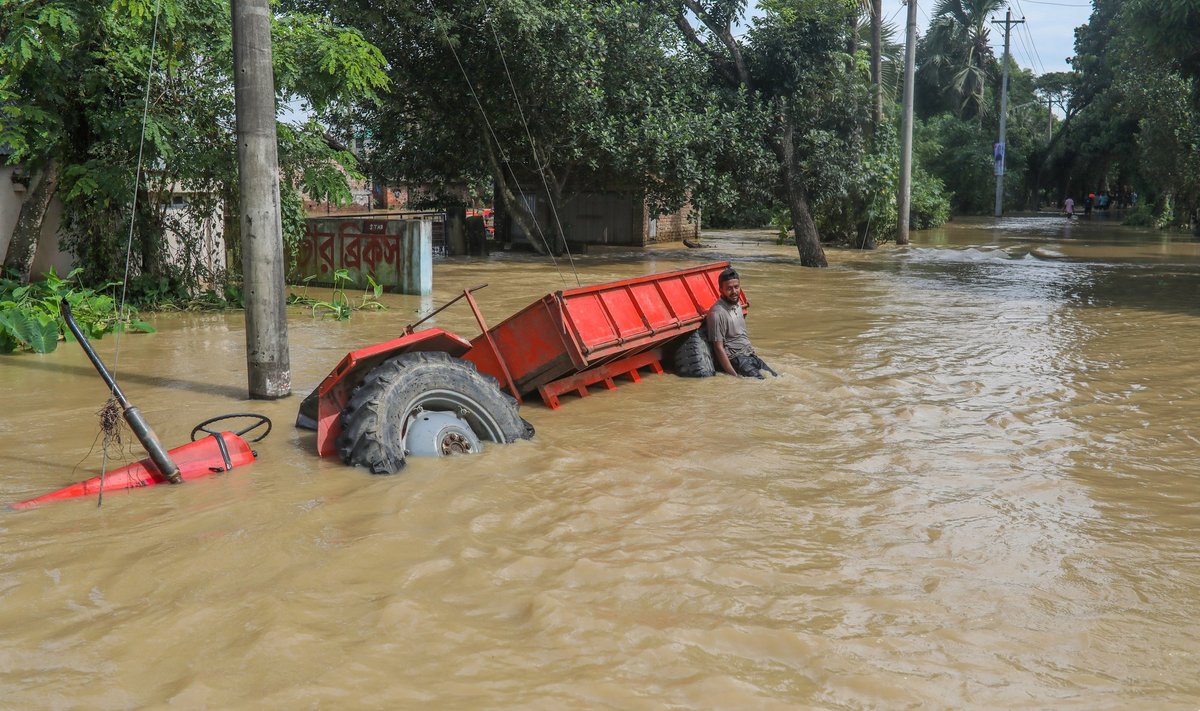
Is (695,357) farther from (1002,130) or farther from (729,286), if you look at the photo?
(1002,130)

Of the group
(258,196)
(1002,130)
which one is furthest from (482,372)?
(1002,130)

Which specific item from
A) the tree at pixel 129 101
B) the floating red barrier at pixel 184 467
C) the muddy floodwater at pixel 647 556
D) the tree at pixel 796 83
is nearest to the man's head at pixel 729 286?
the muddy floodwater at pixel 647 556

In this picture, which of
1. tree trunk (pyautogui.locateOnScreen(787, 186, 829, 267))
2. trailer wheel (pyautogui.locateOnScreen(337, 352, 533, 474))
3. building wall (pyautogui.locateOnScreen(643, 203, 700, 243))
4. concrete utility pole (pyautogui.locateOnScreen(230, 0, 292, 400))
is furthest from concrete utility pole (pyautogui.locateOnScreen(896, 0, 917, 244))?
trailer wheel (pyautogui.locateOnScreen(337, 352, 533, 474))

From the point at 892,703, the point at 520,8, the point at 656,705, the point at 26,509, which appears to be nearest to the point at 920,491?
the point at 892,703

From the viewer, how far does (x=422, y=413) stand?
7141mm

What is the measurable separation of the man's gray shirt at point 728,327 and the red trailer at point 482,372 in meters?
0.25

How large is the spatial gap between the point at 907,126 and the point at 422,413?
2784 cm

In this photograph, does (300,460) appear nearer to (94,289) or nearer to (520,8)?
(94,289)

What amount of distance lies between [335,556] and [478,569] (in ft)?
2.47

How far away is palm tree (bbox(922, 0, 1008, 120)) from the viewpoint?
208 feet

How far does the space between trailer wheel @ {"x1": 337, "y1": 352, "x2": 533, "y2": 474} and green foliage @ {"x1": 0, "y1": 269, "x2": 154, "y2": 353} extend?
4878 mm

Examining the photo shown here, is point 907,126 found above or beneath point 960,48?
beneath

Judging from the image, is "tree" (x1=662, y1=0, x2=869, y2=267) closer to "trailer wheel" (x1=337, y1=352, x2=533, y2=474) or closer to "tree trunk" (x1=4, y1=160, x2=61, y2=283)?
"tree trunk" (x1=4, y1=160, x2=61, y2=283)

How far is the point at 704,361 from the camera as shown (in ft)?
34.8
